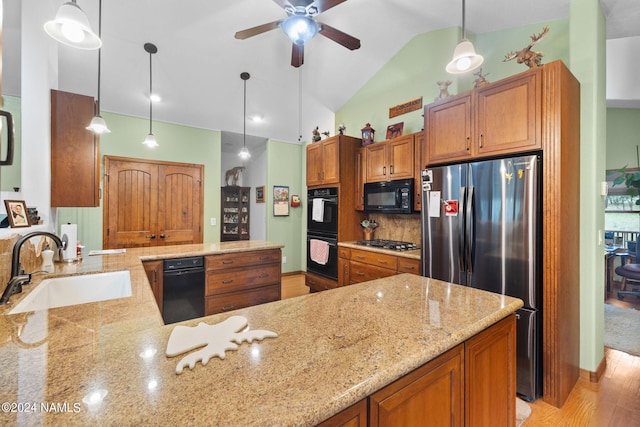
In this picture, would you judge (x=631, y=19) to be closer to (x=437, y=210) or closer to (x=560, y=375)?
(x=437, y=210)

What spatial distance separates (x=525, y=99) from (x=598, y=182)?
35.2 inches

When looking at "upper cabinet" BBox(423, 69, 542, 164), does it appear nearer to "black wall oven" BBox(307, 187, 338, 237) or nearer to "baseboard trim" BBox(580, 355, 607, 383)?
"black wall oven" BBox(307, 187, 338, 237)

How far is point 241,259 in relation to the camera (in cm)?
304

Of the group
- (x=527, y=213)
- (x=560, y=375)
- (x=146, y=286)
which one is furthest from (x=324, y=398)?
(x=560, y=375)

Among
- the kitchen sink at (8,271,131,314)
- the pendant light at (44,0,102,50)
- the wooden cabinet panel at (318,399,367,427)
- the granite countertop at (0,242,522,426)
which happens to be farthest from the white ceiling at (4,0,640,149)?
the wooden cabinet panel at (318,399,367,427)

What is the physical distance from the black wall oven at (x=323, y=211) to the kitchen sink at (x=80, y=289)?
2.55 meters

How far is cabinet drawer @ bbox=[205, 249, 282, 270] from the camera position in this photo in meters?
2.87

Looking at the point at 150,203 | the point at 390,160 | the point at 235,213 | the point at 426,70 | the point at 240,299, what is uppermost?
the point at 426,70

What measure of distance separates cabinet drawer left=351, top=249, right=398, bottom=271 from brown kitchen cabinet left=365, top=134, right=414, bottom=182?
97cm

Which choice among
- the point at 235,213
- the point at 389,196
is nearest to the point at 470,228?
the point at 389,196

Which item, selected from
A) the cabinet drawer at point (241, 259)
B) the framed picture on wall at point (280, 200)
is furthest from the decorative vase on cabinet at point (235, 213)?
the cabinet drawer at point (241, 259)

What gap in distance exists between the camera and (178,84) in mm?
3900

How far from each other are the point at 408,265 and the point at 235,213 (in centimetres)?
475

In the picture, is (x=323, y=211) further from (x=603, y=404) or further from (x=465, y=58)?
(x=603, y=404)
